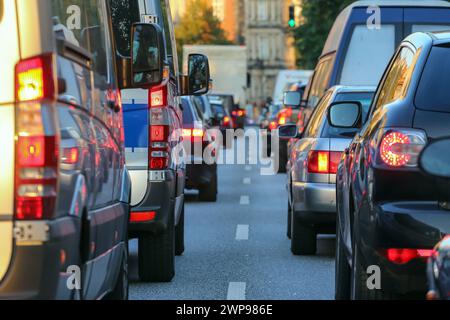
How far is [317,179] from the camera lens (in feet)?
38.9

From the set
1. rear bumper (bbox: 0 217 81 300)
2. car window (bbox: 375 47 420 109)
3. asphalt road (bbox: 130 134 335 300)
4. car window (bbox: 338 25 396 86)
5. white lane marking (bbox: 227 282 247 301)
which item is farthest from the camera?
car window (bbox: 338 25 396 86)

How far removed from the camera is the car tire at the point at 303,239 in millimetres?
12272

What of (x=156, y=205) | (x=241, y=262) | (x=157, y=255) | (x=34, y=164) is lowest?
(x=241, y=262)

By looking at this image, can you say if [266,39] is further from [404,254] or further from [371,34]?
[404,254]

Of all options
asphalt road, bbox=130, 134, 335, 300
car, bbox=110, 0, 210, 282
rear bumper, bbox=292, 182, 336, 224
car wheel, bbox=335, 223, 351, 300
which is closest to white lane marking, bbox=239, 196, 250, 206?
asphalt road, bbox=130, 134, 335, 300

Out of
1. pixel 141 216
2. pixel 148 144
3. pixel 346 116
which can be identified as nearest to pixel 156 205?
pixel 141 216

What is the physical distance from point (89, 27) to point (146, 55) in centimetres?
120

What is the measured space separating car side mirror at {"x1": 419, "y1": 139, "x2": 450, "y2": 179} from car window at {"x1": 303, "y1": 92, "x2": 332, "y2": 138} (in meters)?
7.58

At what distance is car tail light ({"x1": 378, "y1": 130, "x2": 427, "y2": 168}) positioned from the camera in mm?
6621

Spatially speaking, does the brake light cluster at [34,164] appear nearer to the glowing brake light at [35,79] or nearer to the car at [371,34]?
the glowing brake light at [35,79]

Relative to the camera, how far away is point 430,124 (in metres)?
6.66

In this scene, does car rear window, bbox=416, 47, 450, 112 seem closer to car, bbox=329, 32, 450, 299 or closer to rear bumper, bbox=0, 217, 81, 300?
car, bbox=329, 32, 450, 299

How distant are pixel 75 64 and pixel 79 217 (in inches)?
27.8
